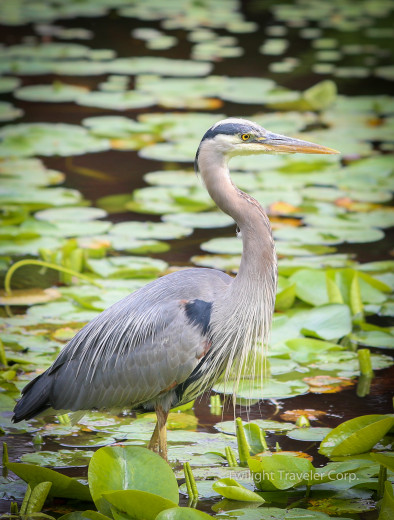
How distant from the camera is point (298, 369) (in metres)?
5.16

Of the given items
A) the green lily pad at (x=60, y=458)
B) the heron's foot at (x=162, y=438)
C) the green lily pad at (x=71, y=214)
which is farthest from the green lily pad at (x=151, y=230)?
the heron's foot at (x=162, y=438)

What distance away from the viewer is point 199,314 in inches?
162

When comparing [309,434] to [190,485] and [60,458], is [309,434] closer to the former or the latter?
[190,485]

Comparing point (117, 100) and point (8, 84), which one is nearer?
point (117, 100)

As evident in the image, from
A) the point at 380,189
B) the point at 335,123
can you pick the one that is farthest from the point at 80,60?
the point at 380,189

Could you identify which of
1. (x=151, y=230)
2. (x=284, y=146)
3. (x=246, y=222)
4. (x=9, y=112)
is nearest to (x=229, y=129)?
(x=284, y=146)

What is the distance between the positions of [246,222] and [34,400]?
1.34 m

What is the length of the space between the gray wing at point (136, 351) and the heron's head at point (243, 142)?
64cm

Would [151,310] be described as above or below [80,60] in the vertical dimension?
below

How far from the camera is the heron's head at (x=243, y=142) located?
4129 millimetres

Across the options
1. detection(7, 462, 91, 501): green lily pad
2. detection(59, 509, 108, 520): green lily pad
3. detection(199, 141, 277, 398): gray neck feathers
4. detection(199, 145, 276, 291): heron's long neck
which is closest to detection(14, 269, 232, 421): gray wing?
detection(199, 141, 277, 398): gray neck feathers

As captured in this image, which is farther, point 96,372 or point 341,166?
point 341,166

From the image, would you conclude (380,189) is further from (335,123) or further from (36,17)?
(36,17)

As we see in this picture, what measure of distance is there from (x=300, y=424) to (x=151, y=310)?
1037 millimetres
